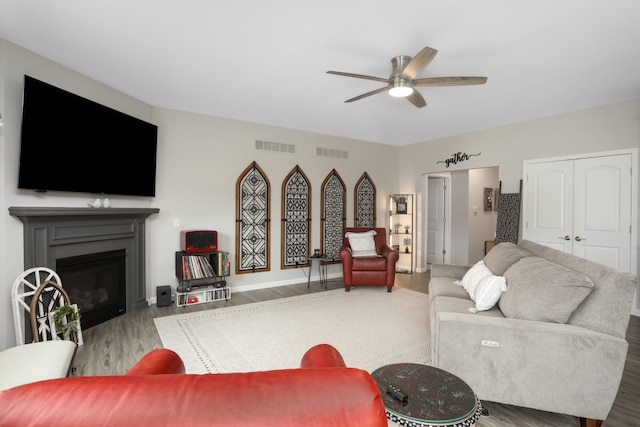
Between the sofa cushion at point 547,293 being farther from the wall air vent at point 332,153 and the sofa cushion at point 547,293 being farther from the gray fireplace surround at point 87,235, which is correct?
the wall air vent at point 332,153

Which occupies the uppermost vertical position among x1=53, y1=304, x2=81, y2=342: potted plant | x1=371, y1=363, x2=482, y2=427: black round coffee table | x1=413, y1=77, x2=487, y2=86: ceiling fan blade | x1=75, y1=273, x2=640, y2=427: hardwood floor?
x1=413, y1=77, x2=487, y2=86: ceiling fan blade

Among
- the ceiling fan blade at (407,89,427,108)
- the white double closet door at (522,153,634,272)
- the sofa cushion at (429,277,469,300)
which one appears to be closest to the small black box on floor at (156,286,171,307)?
the sofa cushion at (429,277,469,300)

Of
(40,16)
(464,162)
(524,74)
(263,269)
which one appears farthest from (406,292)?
(40,16)

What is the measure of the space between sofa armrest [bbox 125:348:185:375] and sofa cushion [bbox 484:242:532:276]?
266cm

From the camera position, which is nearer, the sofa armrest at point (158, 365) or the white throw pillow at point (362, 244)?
the sofa armrest at point (158, 365)

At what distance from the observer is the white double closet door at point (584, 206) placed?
400cm

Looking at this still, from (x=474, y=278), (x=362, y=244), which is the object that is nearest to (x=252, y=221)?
Answer: (x=362, y=244)

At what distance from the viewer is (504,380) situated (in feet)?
6.03

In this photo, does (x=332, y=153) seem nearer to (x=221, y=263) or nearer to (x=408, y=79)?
(x=221, y=263)

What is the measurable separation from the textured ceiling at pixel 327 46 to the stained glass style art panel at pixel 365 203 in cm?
217

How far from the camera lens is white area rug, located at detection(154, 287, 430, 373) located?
2656 mm

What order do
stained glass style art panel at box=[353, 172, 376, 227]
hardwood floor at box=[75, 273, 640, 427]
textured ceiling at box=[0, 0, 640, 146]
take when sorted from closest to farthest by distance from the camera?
hardwood floor at box=[75, 273, 640, 427] → textured ceiling at box=[0, 0, 640, 146] → stained glass style art panel at box=[353, 172, 376, 227]

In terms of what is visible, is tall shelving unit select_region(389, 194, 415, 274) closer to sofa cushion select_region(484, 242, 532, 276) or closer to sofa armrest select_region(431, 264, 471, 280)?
sofa armrest select_region(431, 264, 471, 280)

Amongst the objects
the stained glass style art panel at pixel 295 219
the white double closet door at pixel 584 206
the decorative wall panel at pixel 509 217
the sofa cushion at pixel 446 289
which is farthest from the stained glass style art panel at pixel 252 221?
the white double closet door at pixel 584 206
